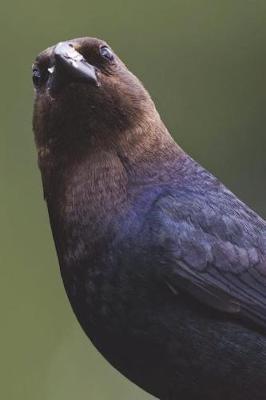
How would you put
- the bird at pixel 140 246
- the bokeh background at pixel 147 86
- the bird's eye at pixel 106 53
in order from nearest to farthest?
the bird at pixel 140 246 → the bird's eye at pixel 106 53 → the bokeh background at pixel 147 86

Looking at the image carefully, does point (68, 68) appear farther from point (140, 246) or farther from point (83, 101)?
point (140, 246)

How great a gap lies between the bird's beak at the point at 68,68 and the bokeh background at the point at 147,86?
1340mm

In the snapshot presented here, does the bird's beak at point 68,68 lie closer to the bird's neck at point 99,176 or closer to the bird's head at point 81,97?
the bird's head at point 81,97

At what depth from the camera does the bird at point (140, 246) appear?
7.87ft

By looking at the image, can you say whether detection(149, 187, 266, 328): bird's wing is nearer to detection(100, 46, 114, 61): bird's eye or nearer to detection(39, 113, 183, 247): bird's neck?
detection(39, 113, 183, 247): bird's neck

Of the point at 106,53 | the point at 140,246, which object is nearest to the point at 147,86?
the point at 106,53

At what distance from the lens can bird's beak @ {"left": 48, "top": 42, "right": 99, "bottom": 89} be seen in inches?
96.6

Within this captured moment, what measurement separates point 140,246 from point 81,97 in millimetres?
361

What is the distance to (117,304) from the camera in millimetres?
2395

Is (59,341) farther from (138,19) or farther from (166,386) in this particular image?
(166,386)

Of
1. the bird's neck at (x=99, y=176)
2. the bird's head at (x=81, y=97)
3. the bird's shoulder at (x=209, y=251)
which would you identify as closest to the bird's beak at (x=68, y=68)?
the bird's head at (x=81, y=97)

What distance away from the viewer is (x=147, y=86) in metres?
3.92

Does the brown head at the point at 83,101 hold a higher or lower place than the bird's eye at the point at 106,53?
lower

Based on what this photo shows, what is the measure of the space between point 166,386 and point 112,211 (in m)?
0.40
